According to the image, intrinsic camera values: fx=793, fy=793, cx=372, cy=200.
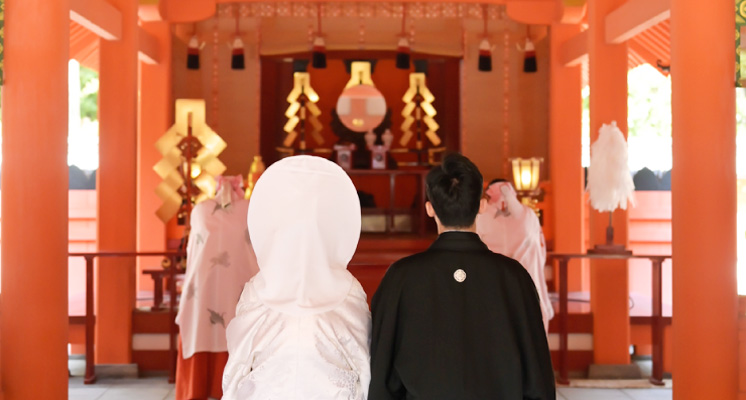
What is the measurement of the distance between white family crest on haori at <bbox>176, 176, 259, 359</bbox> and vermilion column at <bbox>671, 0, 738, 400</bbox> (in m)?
2.53

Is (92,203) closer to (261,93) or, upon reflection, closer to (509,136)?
(261,93)

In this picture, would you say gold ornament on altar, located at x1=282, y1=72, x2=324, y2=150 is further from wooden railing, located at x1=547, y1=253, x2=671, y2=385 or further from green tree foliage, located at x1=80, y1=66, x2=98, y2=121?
green tree foliage, located at x1=80, y1=66, x2=98, y2=121

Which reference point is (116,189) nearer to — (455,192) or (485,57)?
(485,57)

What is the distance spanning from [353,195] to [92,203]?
996cm

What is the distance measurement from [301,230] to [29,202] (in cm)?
289

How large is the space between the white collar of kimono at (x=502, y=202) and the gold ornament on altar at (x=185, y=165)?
2.39 metres

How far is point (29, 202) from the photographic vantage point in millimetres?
4316

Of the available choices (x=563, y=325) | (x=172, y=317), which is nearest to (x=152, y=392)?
(x=172, y=317)

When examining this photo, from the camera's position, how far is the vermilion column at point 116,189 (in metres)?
6.36

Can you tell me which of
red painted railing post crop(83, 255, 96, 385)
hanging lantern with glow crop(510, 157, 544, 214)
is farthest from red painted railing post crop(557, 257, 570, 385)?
red painted railing post crop(83, 255, 96, 385)

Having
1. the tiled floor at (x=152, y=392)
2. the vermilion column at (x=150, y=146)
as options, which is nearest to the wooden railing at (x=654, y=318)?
the tiled floor at (x=152, y=392)

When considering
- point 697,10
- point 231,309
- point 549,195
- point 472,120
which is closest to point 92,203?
point 472,120

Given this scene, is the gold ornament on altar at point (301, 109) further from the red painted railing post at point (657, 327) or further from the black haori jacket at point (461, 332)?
the black haori jacket at point (461, 332)

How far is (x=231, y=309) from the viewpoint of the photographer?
16.0ft
